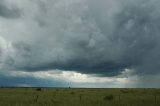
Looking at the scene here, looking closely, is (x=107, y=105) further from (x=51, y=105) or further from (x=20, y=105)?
(x=20, y=105)

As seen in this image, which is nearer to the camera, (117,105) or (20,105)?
(20,105)

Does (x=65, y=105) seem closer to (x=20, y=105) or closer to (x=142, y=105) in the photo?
(x=20, y=105)

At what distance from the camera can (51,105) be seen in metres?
35.2

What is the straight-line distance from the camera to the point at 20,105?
3412cm

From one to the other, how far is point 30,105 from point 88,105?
663cm

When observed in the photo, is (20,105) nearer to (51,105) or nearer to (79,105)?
(51,105)

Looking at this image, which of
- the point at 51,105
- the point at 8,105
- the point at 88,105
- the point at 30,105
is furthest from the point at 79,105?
the point at 8,105

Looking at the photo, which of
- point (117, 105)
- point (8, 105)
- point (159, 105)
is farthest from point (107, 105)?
point (8, 105)

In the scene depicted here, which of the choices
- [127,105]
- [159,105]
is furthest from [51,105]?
[159,105]

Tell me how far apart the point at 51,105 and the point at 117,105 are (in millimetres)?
7945

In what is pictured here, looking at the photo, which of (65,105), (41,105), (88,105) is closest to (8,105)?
(41,105)

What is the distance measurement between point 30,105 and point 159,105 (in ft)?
49.9

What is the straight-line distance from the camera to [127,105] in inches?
1403

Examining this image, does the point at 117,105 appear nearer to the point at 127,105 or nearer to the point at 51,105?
the point at 127,105
